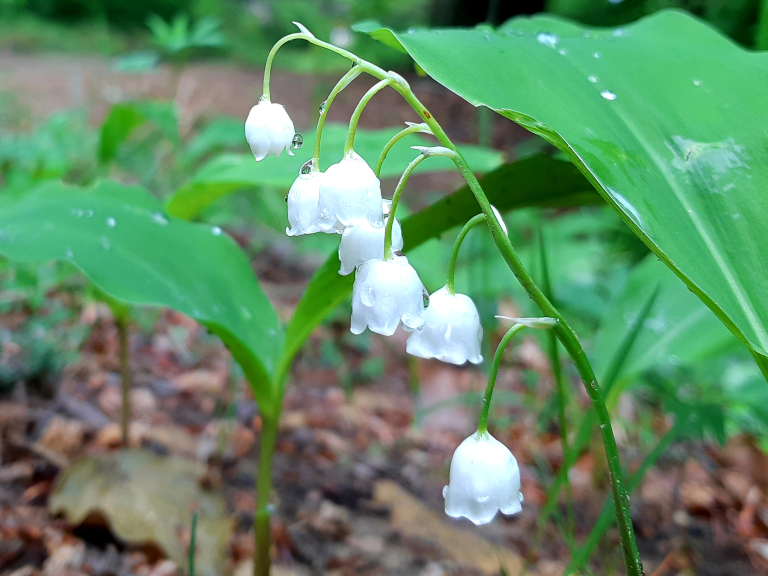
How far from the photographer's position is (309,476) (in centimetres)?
159

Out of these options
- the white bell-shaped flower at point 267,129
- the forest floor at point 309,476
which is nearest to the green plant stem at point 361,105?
the white bell-shaped flower at point 267,129

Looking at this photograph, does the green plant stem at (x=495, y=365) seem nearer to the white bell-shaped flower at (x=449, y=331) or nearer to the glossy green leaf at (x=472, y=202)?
the white bell-shaped flower at (x=449, y=331)

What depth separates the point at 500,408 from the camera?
2.14 m

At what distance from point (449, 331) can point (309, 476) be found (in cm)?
105

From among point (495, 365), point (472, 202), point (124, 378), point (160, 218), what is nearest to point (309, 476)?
point (124, 378)

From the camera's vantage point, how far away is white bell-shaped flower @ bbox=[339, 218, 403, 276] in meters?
0.71

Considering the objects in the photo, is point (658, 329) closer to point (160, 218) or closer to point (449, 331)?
point (449, 331)

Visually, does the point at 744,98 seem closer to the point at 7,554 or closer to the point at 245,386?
the point at 7,554

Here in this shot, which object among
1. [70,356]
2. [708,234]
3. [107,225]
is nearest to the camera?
[708,234]

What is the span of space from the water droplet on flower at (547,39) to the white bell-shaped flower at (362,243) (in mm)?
407

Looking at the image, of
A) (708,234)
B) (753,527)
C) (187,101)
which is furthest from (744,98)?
(187,101)

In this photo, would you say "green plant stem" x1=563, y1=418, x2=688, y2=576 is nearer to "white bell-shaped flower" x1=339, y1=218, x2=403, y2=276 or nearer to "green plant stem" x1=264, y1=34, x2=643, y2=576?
"green plant stem" x1=264, y1=34, x2=643, y2=576

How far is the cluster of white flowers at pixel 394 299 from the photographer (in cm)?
66

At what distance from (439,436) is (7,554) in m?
1.28
